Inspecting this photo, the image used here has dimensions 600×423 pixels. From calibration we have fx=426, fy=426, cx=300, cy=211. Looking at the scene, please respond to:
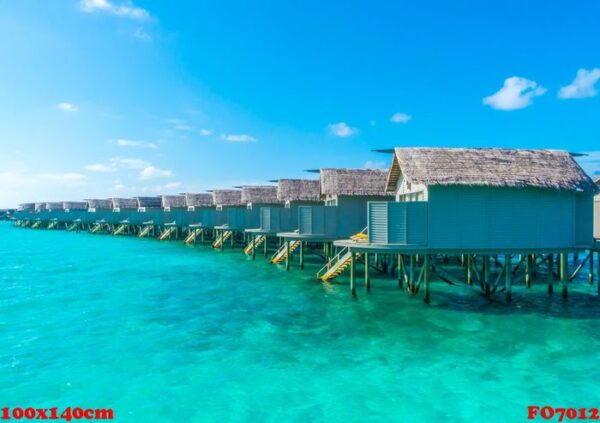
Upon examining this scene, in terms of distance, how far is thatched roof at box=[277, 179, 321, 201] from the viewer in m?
31.2

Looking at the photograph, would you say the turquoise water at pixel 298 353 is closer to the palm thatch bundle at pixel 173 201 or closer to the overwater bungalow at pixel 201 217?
the overwater bungalow at pixel 201 217

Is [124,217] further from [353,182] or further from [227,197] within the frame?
[353,182]

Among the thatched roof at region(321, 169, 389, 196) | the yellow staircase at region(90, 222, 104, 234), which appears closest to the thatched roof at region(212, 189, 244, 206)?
the thatched roof at region(321, 169, 389, 196)

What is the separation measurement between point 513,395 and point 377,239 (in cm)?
740

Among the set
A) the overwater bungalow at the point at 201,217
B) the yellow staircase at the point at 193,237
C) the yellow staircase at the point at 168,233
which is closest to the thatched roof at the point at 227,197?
the overwater bungalow at the point at 201,217

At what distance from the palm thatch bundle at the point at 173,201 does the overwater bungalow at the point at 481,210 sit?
152ft

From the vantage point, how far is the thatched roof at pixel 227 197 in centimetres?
4438

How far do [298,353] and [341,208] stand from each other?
1298cm

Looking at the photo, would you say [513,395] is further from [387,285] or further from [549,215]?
[387,285]

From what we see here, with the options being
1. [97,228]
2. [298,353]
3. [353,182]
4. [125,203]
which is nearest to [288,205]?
[353,182]

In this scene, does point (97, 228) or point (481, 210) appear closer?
point (481, 210)

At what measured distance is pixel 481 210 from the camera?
627 inches

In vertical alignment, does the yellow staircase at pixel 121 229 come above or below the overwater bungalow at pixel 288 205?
below

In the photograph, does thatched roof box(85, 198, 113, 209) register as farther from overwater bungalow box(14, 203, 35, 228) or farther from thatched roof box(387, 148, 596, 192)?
thatched roof box(387, 148, 596, 192)
